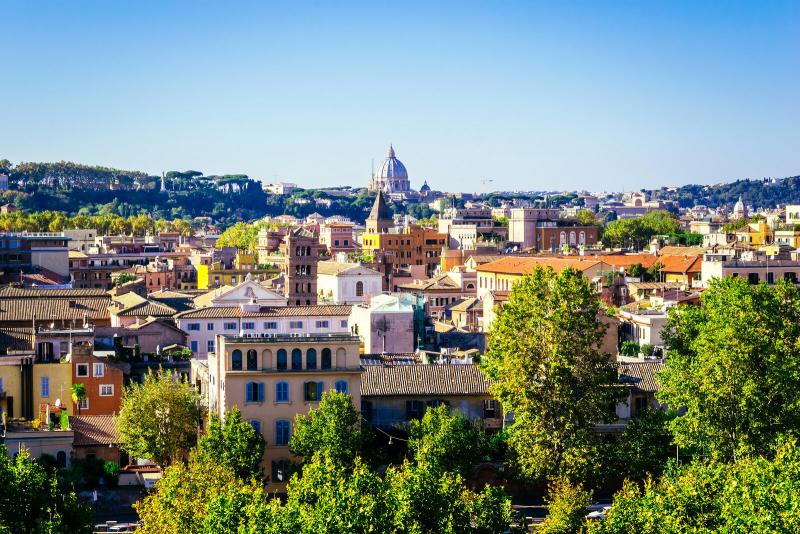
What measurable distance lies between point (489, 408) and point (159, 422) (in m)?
8.85

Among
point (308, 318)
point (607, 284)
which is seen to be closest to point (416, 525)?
point (308, 318)

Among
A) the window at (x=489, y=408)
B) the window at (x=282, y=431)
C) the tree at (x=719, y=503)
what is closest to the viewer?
the tree at (x=719, y=503)

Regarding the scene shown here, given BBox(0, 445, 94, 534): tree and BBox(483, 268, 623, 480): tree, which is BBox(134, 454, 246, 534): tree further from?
BBox(483, 268, 623, 480): tree

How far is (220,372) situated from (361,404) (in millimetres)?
3810

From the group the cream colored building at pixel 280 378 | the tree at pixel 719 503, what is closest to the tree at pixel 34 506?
the cream colored building at pixel 280 378

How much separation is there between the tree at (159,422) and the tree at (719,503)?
12776mm

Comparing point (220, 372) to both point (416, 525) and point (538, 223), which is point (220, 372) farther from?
point (538, 223)

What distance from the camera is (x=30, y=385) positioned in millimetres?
40812

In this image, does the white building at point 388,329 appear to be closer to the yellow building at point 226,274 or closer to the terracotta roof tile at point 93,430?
the terracotta roof tile at point 93,430

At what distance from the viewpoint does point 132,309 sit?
54906mm

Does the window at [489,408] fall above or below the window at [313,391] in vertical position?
below

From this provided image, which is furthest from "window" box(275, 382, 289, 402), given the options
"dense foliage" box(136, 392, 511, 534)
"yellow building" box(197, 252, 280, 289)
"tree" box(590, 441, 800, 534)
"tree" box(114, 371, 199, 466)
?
"yellow building" box(197, 252, 280, 289)

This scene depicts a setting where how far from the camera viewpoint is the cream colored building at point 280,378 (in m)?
37.4

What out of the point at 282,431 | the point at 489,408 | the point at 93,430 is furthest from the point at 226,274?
the point at 282,431
